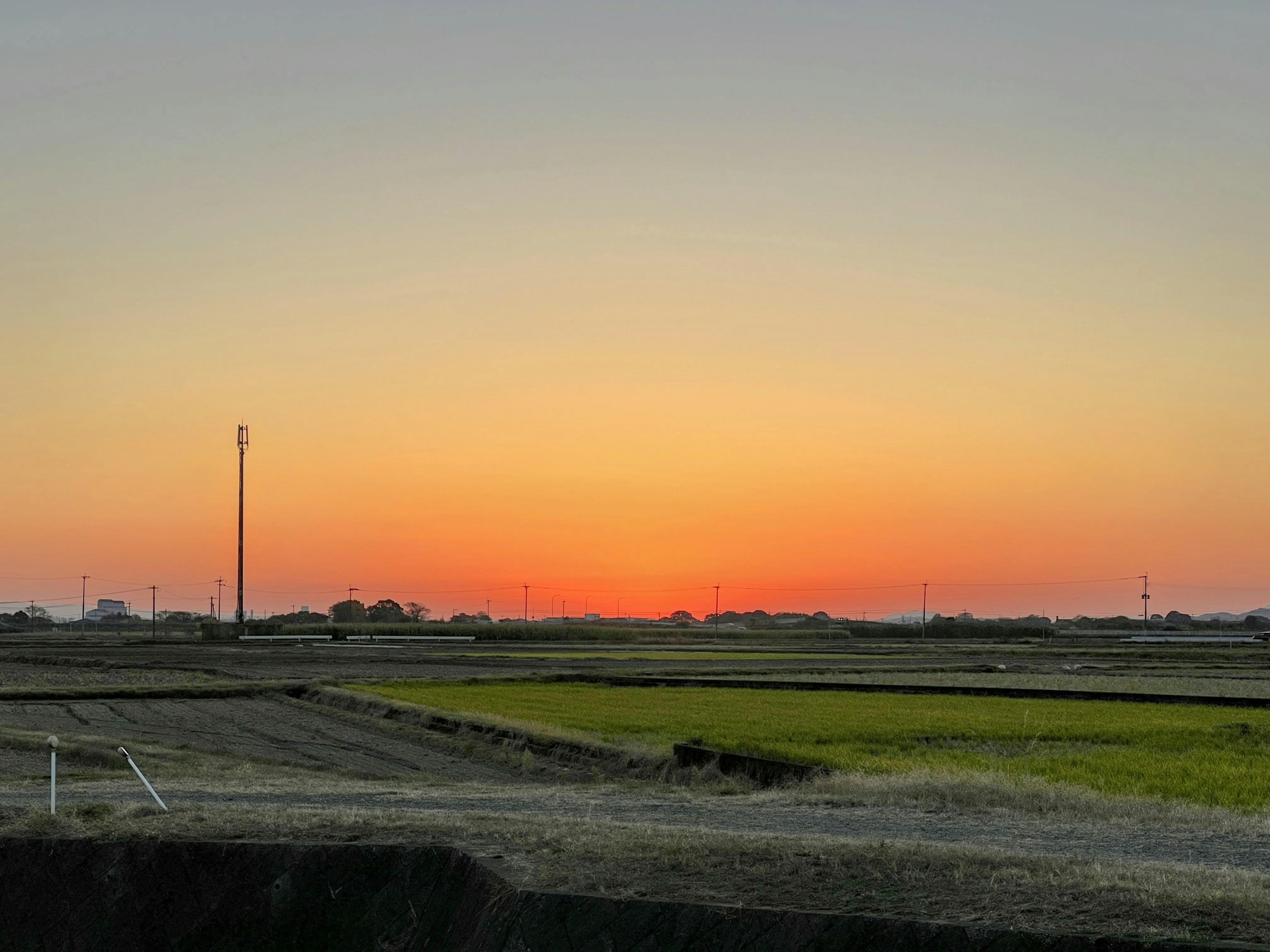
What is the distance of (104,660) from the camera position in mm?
58469

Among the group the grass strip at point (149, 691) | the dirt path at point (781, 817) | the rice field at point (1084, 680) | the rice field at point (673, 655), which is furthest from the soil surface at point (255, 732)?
the rice field at point (673, 655)

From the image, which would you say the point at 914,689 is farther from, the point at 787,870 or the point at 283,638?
the point at 283,638

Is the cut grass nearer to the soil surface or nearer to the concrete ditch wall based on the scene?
the concrete ditch wall

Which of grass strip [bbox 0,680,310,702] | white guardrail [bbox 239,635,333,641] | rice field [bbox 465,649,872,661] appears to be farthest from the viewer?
white guardrail [bbox 239,635,333,641]

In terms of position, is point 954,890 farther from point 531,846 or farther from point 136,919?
point 136,919

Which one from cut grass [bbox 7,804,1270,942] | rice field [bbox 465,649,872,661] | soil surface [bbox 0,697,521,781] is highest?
cut grass [bbox 7,804,1270,942]

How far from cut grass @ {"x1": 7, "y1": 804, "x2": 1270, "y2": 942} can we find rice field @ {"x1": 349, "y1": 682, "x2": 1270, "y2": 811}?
748cm

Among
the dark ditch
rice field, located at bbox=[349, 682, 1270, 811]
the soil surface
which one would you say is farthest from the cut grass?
the dark ditch

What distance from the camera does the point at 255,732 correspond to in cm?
2917

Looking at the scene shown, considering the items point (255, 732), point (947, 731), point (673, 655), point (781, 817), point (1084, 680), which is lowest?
point (673, 655)

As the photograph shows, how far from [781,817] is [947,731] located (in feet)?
40.4

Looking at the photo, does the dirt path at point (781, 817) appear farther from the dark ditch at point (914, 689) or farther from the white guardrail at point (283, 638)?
the white guardrail at point (283, 638)

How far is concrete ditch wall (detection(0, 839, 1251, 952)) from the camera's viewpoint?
8.70 m

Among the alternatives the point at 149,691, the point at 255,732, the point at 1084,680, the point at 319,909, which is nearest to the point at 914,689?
the point at 1084,680
